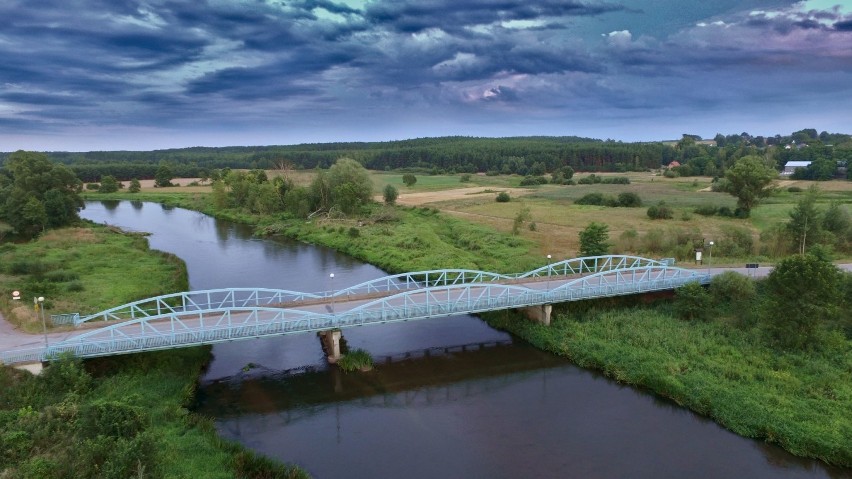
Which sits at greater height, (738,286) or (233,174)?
(233,174)

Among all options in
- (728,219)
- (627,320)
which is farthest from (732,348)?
(728,219)

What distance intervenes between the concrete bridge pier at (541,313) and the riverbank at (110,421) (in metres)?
17.8

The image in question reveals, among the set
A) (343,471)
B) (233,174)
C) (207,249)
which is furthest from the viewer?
(233,174)

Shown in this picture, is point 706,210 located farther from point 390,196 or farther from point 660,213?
point 390,196

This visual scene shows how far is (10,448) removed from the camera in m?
16.2

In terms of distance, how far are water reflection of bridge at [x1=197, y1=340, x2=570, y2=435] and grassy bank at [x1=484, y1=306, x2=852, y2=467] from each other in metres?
2.60

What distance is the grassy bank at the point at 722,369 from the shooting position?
67.9 ft

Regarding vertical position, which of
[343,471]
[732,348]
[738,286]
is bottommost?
[343,471]

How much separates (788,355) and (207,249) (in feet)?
175

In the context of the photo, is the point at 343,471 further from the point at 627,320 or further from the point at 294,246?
the point at 294,246

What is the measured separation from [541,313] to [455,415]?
1078 cm

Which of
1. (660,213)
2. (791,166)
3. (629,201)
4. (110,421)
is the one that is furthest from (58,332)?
(791,166)

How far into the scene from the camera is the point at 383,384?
25.8m

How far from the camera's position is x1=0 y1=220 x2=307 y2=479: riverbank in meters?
15.2
